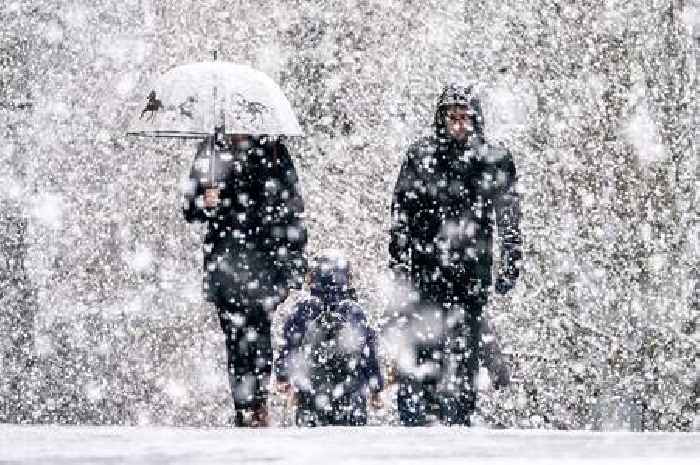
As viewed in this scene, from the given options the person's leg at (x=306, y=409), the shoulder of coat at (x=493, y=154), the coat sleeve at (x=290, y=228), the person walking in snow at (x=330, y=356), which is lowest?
the person's leg at (x=306, y=409)

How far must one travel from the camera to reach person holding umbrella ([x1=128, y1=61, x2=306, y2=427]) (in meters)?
5.40

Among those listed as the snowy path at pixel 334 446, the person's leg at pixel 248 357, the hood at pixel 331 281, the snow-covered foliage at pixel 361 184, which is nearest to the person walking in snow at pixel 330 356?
the hood at pixel 331 281

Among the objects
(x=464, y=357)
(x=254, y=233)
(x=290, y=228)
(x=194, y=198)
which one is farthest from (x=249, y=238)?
(x=464, y=357)

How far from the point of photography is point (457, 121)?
543 cm

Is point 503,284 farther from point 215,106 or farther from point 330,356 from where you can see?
point 215,106

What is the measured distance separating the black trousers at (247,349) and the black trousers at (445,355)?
631 millimetres

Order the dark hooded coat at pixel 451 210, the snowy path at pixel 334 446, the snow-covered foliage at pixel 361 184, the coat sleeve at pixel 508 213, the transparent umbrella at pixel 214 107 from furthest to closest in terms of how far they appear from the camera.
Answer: the snow-covered foliage at pixel 361 184 → the transparent umbrella at pixel 214 107 → the coat sleeve at pixel 508 213 → the dark hooded coat at pixel 451 210 → the snowy path at pixel 334 446

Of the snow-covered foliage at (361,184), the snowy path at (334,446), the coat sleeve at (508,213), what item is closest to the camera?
the snowy path at (334,446)

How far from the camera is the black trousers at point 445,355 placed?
213 inches

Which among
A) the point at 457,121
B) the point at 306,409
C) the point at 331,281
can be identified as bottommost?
the point at 306,409

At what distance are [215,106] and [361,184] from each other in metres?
1.80

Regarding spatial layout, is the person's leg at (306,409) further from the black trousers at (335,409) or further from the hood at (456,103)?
the hood at (456,103)

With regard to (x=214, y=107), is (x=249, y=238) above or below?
below

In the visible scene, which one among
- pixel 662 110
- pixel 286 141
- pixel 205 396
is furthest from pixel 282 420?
pixel 662 110
